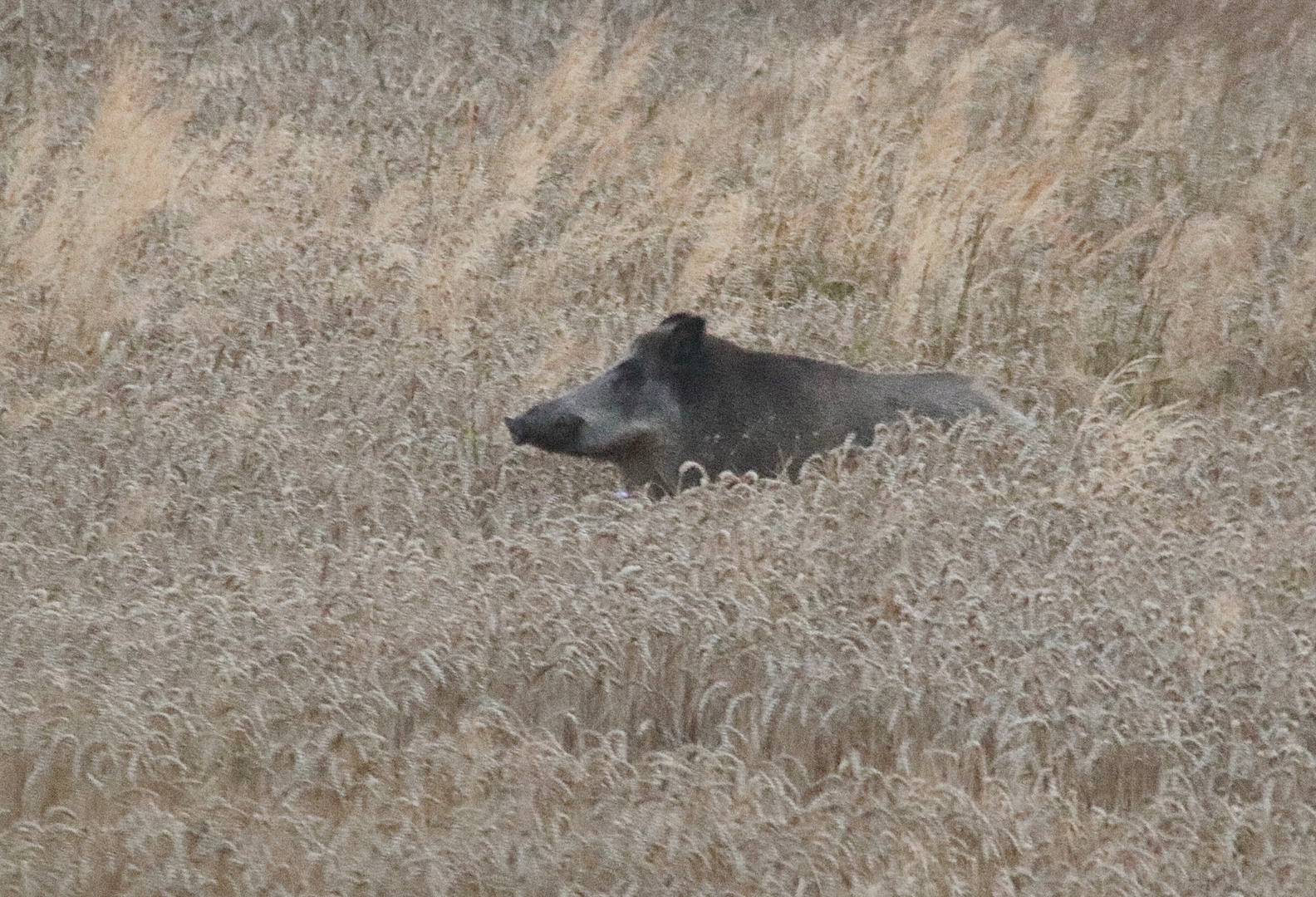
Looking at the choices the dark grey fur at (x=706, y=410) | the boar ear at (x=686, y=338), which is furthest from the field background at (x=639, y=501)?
the boar ear at (x=686, y=338)

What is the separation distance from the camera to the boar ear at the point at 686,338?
9.05 meters

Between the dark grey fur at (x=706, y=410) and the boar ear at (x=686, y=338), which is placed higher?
the boar ear at (x=686, y=338)

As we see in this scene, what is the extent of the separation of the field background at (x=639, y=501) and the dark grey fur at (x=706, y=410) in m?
0.27

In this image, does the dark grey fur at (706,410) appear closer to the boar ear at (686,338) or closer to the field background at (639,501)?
the boar ear at (686,338)

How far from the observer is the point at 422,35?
651 inches

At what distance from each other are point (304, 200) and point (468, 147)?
3.88ft

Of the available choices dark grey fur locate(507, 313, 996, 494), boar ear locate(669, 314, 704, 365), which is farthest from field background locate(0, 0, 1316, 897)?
boar ear locate(669, 314, 704, 365)

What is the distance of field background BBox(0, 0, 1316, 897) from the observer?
5.66 m

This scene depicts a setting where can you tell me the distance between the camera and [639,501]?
8383 millimetres

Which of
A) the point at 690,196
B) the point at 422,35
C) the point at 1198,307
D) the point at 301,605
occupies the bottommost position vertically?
the point at 301,605

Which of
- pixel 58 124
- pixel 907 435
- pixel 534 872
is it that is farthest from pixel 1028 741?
pixel 58 124

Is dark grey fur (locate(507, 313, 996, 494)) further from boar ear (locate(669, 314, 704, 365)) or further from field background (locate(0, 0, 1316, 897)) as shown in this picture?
field background (locate(0, 0, 1316, 897))

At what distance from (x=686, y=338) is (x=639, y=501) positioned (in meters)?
0.94

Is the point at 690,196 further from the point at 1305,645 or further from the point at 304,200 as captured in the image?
the point at 1305,645
